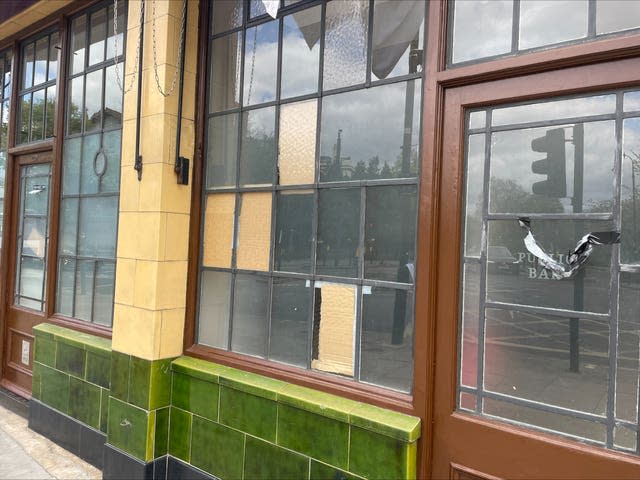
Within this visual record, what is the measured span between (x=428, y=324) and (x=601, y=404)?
2.48 ft

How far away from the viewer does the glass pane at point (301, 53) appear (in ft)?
9.30

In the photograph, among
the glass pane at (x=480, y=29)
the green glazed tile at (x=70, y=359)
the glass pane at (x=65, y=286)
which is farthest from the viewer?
the glass pane at (x=65, y=286)

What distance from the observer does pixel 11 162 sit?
5.15 m

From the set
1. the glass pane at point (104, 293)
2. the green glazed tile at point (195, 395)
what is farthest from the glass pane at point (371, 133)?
the glass pane at point (104, 293)

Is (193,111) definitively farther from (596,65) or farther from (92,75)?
(596,65)

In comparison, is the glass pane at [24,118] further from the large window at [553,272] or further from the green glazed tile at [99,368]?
the large window at [553,272]

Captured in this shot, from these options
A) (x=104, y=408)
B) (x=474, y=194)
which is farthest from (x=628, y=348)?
(x=104, y=408)

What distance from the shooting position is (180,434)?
3.18 metres

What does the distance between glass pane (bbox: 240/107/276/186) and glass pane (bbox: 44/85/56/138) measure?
2.54 meters

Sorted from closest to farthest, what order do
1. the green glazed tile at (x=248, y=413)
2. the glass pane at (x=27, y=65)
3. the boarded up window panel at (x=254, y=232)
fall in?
the green glazed tile at (x=248, y=413) < the boarded up window panel at (x=254, y=232) < the glass pane at (x=27, y=65)

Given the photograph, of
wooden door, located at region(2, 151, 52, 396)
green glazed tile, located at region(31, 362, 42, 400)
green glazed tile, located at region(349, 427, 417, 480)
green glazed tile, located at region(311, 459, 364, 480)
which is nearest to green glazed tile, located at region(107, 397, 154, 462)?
green glazed tile, located at region(311, 459, 364, 480)

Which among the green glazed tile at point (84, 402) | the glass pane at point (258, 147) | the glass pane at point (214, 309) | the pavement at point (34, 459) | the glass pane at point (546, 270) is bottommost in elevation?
the pavement at point (34, 459)

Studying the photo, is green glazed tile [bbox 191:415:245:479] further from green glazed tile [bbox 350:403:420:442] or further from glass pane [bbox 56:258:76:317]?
glass pane [bbox 56:258:76:317]

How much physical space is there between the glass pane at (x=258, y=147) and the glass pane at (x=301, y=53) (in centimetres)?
21
